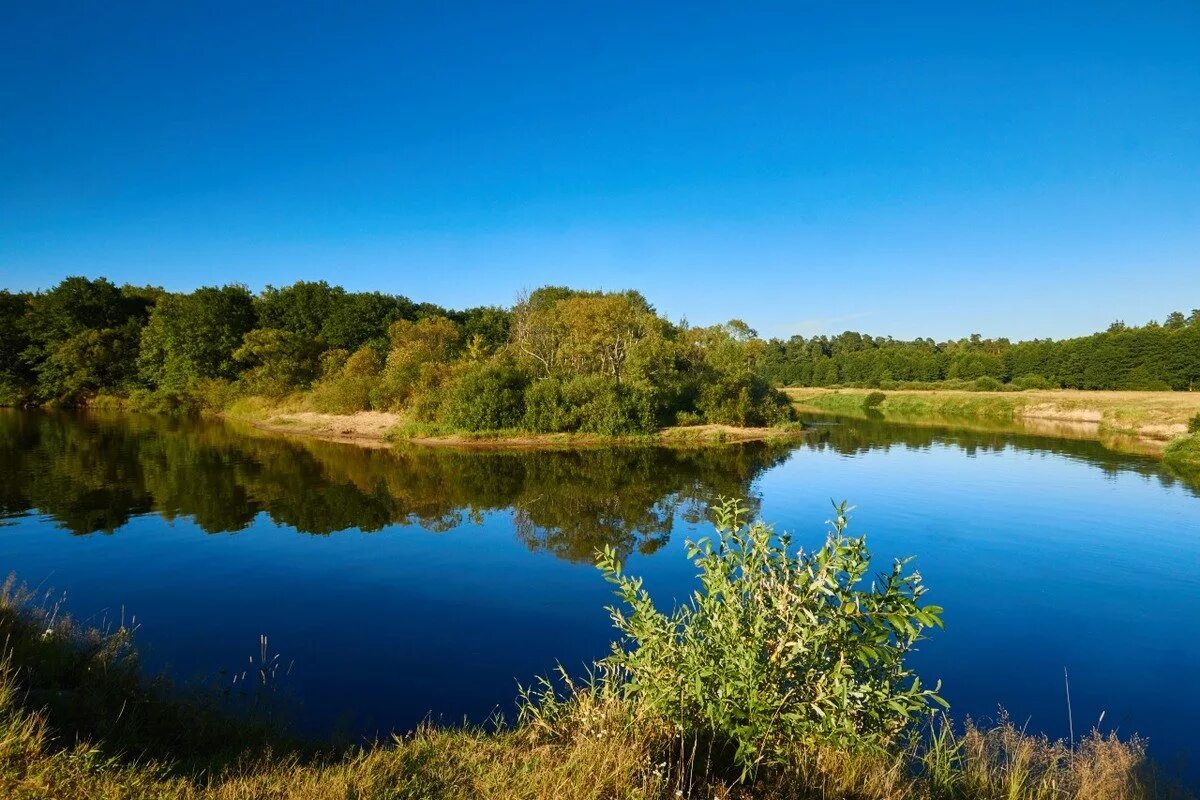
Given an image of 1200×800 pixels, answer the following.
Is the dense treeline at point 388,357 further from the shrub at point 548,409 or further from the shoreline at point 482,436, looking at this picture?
the shoreline at point 482,436

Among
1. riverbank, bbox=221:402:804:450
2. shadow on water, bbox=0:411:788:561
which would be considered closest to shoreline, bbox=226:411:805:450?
riverbank, bbox=221:402:804:450

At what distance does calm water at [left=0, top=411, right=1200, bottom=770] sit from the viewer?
9039mm

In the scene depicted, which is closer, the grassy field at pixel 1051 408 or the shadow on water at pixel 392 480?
the shadow on water at pixel 392 480

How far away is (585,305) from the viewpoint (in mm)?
42156

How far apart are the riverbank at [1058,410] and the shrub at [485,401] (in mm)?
36659

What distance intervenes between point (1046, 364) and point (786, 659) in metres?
90.0

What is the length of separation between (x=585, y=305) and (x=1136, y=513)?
31.0 meters

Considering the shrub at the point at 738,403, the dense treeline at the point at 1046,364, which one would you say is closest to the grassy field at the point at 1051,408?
the dense treeline at the point at 1046,364

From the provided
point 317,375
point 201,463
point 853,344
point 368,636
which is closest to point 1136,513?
point 368,636

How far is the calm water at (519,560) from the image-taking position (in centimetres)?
904

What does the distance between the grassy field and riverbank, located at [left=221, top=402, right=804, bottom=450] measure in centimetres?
2410

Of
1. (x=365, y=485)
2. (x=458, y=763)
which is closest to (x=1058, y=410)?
(x=365, y=485)

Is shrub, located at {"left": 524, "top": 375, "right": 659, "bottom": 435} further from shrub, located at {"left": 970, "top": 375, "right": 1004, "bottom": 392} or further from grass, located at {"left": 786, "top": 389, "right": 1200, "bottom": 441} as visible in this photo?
shrub, located at {"left": 970, "top": 375, "right": 1004, "bottom": 392}

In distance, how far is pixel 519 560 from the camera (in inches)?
584
